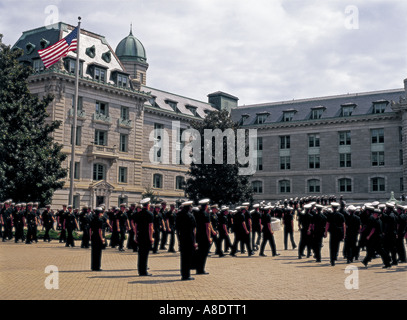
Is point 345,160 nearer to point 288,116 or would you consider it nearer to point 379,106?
point 379,106

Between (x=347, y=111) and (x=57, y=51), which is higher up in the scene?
(x=347, y=111)

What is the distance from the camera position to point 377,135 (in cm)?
6334

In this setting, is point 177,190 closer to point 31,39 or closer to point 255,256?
point 31,39

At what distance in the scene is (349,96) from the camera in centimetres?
6762

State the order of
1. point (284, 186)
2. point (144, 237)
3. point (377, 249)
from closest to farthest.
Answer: point (144, 237) < point (377, 249) < point (284, 186)

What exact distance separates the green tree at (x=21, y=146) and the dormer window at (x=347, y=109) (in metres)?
43.8

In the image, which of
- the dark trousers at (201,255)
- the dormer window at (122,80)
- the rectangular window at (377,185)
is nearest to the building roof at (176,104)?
the dormer window at (122,80)

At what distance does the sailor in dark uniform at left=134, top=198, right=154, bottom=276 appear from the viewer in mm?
13672

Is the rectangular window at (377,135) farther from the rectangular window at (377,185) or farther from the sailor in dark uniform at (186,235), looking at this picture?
the sailor in dark uniform at (186,235)

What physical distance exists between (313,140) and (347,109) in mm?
6286

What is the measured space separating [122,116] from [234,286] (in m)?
43.8

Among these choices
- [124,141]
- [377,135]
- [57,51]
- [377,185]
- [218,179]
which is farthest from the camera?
[377,135]

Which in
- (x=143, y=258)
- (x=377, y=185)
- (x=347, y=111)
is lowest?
(x=143, y=258)

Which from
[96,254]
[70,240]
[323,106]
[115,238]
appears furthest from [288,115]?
[96,254]
